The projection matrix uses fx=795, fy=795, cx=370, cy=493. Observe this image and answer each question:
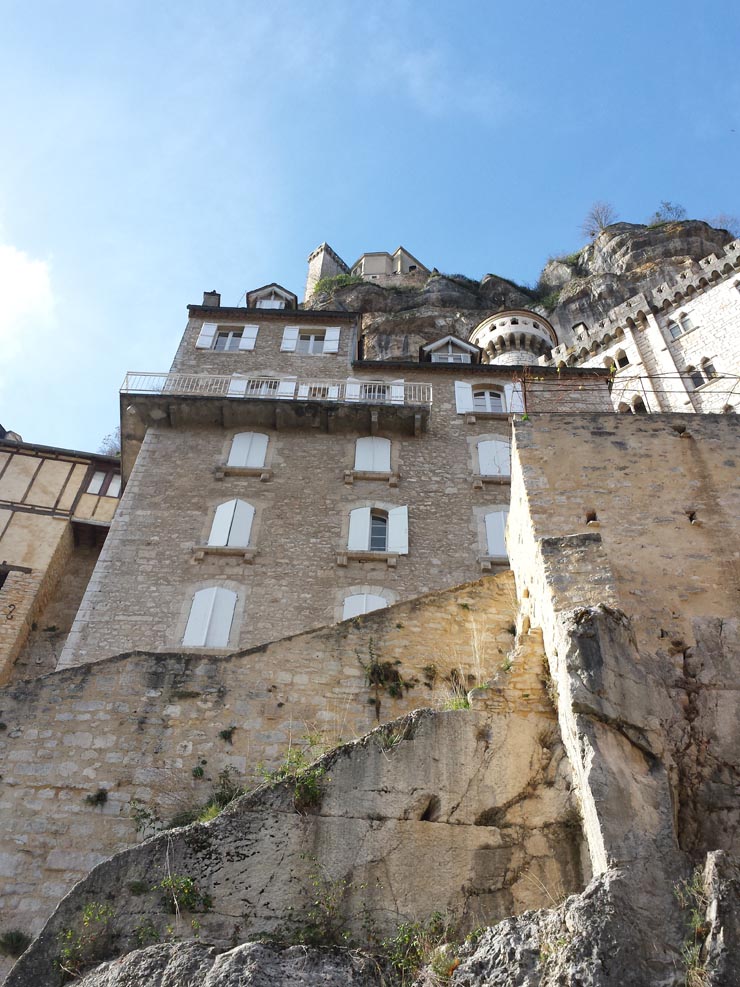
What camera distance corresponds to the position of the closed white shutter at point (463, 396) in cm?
1875

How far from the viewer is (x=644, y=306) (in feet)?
136

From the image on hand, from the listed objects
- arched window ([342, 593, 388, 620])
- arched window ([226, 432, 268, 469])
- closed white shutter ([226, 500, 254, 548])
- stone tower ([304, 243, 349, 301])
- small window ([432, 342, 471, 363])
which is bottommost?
arched window ([342, 593, 388, 620])

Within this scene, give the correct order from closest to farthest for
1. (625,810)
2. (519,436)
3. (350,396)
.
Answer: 1. (625,810)
2. (519,436)
3. (350,396)

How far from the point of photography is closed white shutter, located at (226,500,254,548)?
579 inches

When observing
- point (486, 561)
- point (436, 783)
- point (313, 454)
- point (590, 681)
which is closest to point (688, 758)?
point (590, 681)

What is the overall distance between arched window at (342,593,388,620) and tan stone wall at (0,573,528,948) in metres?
3.39

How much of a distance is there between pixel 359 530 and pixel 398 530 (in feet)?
2.46

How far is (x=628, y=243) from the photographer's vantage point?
151 feet

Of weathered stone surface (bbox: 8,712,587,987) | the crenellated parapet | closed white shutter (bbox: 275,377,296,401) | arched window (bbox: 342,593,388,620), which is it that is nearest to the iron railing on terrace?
closed white shutter (bbox: 275,377,296,401)

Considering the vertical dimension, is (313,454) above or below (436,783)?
above

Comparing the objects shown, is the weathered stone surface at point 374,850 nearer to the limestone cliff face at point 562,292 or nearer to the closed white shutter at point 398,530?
the closed white shutter at point 398,530

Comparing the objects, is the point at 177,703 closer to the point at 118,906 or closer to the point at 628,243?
the point at 118,906

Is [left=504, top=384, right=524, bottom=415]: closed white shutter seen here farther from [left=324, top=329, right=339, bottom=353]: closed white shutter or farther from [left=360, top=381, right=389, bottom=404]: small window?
[left=324, top=329, right=339, bottom=353]: closed white shutter

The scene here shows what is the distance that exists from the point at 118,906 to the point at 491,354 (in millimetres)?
31756
